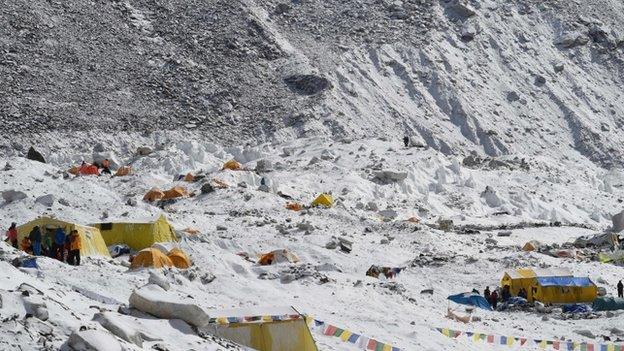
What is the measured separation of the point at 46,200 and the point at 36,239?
6.01m

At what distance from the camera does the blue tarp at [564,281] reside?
2822 cm

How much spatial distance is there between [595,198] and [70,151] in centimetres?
2355

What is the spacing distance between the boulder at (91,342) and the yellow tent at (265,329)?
11.6 feet

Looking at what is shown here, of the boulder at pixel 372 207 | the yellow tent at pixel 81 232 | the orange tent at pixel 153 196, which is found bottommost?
the boulder at pixel 372 207

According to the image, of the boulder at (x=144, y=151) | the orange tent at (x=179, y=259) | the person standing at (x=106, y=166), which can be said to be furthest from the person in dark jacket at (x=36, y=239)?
the boulder at (x=144, y=151)

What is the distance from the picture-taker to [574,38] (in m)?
69.9

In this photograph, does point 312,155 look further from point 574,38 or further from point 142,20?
point 574,38

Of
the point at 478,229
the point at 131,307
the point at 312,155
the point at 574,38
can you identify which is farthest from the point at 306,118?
the point at 131,307

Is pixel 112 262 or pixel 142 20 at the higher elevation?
pixel 112 262

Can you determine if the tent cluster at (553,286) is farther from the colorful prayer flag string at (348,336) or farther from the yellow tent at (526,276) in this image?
the colorful prayer flag string at (348,336)

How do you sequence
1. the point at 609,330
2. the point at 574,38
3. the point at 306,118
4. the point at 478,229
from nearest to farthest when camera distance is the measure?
1. the point at 609,330
2. the point at 478,229
3. the point at 306,118
4. the point at 574,38

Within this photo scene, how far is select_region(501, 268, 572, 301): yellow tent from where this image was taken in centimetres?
2803

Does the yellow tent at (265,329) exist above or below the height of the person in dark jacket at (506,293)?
above

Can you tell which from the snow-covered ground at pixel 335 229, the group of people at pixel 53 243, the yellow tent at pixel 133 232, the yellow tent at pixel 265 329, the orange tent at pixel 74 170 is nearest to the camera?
the yellow tent at pixel 265 329
